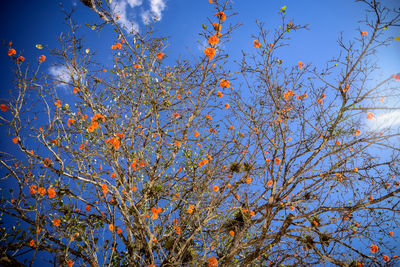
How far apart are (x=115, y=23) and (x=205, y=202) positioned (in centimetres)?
539

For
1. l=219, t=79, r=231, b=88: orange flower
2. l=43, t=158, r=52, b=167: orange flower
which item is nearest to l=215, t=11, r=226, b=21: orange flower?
l=219, t=79, r=231, b=88: orange flower

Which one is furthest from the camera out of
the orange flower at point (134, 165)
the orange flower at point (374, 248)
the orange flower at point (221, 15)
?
the orange flower at point (134, 165)

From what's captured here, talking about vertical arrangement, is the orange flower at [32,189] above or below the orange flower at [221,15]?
below

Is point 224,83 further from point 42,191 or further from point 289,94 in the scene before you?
point 42,191

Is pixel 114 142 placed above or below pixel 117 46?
below

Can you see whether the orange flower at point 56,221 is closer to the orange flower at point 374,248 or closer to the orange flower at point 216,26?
the orange flower at point 216,26

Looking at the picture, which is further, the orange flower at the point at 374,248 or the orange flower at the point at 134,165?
the orange flower at the point at 134,165

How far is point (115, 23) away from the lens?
156 inches

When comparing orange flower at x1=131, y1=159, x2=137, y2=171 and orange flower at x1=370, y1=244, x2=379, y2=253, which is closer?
orange flower at x1=370, y1=244, x2=379, y2=253

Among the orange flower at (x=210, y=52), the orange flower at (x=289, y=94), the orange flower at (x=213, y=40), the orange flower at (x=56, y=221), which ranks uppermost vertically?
the orange flower at (x=289, y=94)

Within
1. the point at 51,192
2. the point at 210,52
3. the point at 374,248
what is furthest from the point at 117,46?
the point at 374,248

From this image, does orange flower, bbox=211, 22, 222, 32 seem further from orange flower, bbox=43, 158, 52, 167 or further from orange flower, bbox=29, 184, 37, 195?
orange flower, bbox=29, 184, 37, 195

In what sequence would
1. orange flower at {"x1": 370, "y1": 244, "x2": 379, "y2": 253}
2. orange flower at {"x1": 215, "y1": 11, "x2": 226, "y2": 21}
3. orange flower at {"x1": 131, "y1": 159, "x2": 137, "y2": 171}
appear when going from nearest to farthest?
orange flower at {"x1": 215, "y1": 11, "x2": 226, "y2": 21}, orange flower at {"x1": 370, "y1": 244, "x2": 379, "y2": 253}, orange flower at {"x1": 131, "y1": 159, "x2": 137, "y2": 171}

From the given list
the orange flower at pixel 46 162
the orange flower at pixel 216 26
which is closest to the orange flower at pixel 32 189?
the orange flower at pixel 46 162
